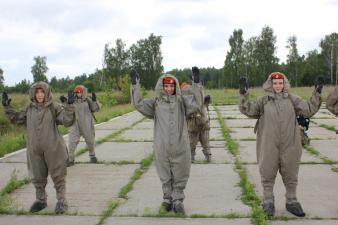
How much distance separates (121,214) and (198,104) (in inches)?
69.0

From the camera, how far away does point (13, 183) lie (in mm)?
7953

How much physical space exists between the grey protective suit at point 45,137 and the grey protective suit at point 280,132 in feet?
8.07

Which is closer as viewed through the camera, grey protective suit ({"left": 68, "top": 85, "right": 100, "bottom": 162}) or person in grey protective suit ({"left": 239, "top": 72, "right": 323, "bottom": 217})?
person in grey protective suit ({"left": 239, "top": 72, "right": 323, "bottom": 217})

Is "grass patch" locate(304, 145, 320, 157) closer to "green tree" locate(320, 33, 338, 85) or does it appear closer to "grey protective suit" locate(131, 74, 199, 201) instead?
"grey protective suit" locate(131, 74, 199, 201)

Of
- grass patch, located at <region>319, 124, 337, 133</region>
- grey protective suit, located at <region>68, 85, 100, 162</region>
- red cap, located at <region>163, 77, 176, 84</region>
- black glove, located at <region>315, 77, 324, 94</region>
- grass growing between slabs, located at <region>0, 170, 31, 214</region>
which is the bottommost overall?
grass patch, located at <region>319, 124, 337, 133</region>

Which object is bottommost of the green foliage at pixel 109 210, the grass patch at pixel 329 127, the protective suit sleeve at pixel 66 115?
→ the grass patch at pixel 329 127

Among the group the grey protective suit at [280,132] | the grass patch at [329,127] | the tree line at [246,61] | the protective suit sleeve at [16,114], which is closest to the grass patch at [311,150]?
the grass patch at [329,127]

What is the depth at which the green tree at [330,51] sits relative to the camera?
72637 mm

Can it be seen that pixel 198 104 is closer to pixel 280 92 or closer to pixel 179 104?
pixel 179 104

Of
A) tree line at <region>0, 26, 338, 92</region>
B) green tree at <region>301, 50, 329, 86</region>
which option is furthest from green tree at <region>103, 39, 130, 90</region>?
green tree at <region>301, 50, 329, 86</region>

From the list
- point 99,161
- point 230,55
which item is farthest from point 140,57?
point 99,161

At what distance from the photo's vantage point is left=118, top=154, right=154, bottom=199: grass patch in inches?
297

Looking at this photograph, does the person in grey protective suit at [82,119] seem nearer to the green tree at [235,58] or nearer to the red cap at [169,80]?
the red cap at [169,80]

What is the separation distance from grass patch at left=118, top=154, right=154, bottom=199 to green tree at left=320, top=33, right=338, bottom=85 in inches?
2562
